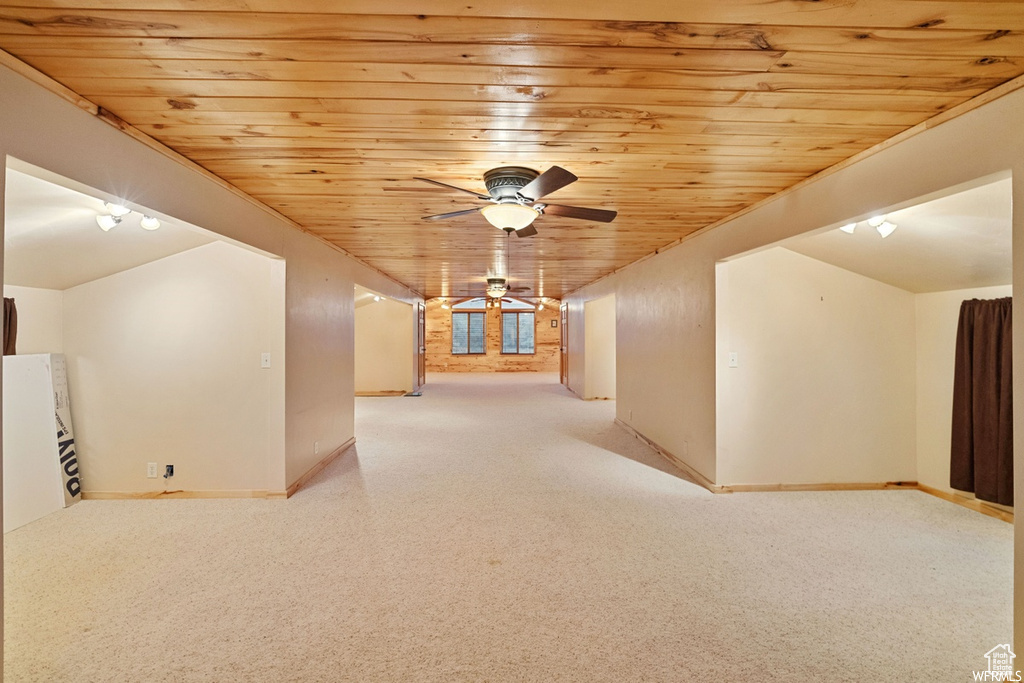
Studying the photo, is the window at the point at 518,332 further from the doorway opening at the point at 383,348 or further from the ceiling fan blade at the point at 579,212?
the ceiling fan blade at the point at 579,212

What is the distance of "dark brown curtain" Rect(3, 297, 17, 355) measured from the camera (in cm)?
329

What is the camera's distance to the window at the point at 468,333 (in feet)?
50.0

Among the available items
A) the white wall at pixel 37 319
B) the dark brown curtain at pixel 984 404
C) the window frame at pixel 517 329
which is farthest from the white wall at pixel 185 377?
the window frame at pixel 517 329

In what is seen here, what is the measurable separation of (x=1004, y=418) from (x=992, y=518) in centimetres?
75

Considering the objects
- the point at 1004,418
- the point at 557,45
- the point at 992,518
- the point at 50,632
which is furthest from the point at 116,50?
the point at 992,518

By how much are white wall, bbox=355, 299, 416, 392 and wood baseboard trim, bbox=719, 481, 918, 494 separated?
7419 mm

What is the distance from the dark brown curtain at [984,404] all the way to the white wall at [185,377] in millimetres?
5244

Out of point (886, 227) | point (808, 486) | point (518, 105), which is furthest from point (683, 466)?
point (518, 105)

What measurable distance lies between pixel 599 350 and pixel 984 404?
642 centimetres

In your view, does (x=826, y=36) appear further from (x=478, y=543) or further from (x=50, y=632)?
(x=50, y=632)

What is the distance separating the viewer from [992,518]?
3453 millimetres

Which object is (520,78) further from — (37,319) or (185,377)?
(37,319)

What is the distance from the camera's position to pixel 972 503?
3.64 meters

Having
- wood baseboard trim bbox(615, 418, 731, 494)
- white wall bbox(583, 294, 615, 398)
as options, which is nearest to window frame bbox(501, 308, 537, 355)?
white wall bbox(583, 294, 615, 398)
